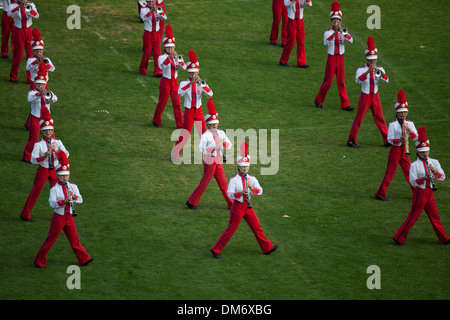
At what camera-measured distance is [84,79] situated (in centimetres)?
1973

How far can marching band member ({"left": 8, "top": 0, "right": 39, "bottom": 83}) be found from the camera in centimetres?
1902

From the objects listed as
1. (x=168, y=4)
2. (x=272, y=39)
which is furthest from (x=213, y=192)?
(x=168, y=4)

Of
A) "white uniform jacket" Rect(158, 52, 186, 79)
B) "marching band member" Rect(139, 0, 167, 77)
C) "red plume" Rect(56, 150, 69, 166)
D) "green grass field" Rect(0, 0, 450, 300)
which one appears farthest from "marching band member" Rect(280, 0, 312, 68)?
"red plume" Rect(56, 150, 69, 166)

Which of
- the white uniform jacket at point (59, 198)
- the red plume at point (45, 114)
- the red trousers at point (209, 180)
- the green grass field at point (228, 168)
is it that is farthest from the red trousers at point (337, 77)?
the white uniform jacket at point (59, 198)

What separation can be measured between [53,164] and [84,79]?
6760mm

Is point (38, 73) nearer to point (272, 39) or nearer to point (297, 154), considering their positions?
point (297, 154)

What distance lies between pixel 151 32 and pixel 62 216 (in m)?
8.73

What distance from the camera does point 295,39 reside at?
2048 cm

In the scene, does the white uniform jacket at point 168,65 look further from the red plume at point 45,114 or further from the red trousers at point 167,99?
the red plume at point 45,114

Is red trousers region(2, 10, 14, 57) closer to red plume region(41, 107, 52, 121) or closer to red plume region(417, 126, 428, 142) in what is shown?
red plume region(41, 107, 52, 121)

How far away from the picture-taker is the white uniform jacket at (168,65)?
16906 millimetres

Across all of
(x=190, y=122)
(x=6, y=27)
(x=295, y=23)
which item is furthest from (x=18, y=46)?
(x=295, y=23)

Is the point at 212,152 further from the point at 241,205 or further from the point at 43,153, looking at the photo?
the point at 43,153

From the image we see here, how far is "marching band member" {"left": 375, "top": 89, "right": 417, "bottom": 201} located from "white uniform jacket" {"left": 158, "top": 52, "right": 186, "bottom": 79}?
5.04m
